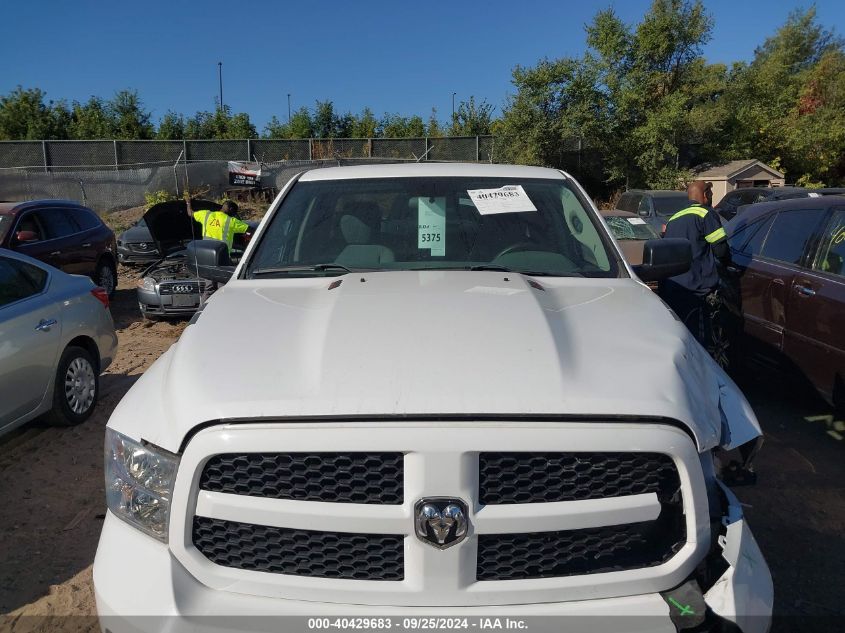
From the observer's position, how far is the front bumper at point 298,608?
5.53 ft

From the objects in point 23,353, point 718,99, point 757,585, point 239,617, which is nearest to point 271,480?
point 239,617

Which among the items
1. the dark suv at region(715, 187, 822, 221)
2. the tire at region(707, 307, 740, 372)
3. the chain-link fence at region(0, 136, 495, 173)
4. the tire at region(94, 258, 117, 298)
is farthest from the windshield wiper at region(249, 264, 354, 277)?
the chain-link fence at region(0, 136, 495, 173)

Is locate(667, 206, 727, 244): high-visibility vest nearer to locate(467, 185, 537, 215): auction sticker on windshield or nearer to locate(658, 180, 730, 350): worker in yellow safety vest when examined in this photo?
locate(658, 180, 730, 350): worker in yellow safety vest

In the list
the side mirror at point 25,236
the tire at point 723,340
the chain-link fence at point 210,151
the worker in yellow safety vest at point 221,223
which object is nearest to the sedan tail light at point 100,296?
the worker in yellow safety vest at point 221,223

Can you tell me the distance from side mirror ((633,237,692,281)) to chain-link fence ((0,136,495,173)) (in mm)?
22725

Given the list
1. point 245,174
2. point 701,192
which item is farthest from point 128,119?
point 701,192

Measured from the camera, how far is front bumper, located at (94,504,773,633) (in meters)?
1.69

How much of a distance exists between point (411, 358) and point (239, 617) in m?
0.80

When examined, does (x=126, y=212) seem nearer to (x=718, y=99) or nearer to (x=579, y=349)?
(x=579, y=349)

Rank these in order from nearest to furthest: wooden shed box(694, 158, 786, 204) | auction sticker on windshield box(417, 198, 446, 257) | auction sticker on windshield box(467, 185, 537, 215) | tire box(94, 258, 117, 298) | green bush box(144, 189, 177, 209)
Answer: auction sticker on windshield box(417, 198, 446, 257) → auction sticker on windshield box(467, 185, 537, 215) → tire box(94, 258, 117, 298) → green bush box(144, 189, 177, 209) → wooden shed box(694, 158, 786, 204)

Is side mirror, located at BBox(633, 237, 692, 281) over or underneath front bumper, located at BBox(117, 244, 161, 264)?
over

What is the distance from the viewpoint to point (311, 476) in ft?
5.75

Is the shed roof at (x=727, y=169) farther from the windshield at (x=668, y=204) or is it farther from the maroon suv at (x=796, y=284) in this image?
the maroon suv at (x=796, y=284)

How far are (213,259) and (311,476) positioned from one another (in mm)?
2010
